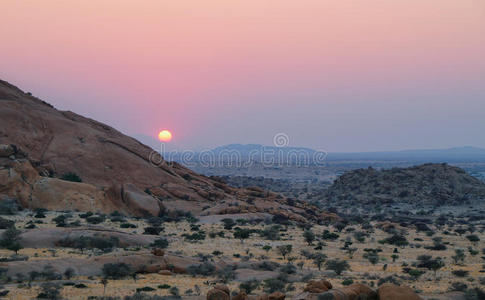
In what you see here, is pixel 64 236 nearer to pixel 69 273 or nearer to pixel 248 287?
pixel 69 273

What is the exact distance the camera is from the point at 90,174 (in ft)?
197

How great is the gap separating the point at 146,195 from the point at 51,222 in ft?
58.0

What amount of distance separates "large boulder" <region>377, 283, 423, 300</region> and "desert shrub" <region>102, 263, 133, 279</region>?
46.5 feet

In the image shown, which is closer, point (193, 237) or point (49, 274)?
point (49, 274)

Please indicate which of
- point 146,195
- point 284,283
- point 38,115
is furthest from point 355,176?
point 284,283

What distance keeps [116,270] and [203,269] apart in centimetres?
518

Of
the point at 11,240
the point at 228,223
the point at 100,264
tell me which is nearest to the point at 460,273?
the point at 100,264

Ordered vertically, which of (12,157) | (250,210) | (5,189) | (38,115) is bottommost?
(250,210)

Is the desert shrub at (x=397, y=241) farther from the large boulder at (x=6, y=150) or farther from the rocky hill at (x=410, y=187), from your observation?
the rocky hill at (x=410, y=187)

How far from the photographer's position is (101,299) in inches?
750

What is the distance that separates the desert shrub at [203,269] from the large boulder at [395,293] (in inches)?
462

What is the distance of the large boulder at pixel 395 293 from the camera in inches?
663

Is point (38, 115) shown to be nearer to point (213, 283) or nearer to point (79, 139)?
point (79, 139)

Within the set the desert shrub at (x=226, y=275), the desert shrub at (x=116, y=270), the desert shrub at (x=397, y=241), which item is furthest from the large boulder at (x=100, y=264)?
the desert shrub at (x=397, y=241)
